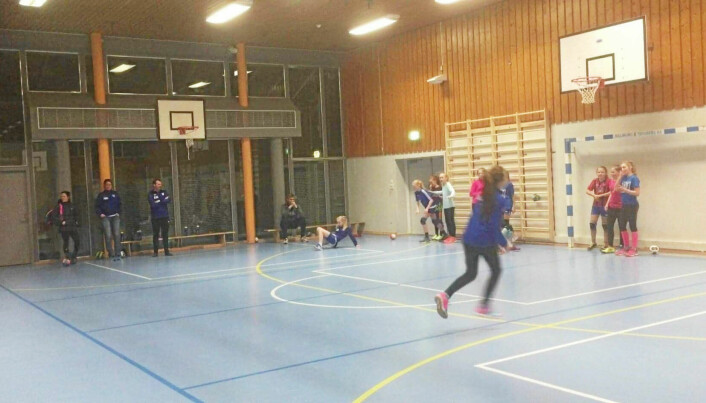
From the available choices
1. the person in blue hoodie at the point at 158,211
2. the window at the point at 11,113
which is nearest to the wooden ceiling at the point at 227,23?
the window at the point at 11,113

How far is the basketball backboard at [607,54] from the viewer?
13.8 meters

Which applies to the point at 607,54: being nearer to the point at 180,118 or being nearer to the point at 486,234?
the point at 486,234

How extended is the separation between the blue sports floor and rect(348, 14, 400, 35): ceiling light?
718 cm

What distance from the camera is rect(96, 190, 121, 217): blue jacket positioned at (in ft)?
56.3

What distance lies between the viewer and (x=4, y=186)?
17266mm

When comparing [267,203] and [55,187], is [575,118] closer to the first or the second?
[267,203]

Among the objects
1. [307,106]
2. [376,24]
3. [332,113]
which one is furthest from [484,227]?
[332,113]

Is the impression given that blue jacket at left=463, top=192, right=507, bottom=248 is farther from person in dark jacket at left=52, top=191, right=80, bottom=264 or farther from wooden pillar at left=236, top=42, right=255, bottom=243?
wooden pillar at left=236, top=42, right=255, bottom=243

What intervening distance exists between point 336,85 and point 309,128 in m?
1.93

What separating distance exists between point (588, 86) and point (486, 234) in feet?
27.7

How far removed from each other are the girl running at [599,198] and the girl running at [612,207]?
0.41ft

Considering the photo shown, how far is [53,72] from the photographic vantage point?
18.1m

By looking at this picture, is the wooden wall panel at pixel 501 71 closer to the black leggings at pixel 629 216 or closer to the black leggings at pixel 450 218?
the black leggings at pixel 629 216

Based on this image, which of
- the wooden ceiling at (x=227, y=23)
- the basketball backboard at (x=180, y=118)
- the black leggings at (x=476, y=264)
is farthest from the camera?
the basketball backboard at (x=180, y=118)
